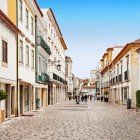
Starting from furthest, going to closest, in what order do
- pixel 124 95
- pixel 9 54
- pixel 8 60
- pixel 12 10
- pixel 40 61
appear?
pixel 124 95
pixel 40 61
pixel 12 10
pixel 9 54
pixel 8 60

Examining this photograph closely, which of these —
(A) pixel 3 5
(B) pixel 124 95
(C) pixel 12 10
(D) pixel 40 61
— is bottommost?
(B) pixel 124 95

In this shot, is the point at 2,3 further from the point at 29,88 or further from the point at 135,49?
the point at 135,49

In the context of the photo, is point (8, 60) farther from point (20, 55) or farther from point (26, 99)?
point (26, 99)

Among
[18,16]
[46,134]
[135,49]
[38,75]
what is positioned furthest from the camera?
[135,49]

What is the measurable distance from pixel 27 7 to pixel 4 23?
31.1 ft

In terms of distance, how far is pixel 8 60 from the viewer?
2380 cm

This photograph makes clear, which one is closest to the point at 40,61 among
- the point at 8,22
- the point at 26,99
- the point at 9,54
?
the point at 26,99

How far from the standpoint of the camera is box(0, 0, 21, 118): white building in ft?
72.4

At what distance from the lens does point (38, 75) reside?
125 feet

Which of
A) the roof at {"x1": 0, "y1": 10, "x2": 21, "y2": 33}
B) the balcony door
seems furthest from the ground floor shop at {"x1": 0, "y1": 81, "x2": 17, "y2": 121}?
the balcony door

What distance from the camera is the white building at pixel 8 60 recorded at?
22056 mm

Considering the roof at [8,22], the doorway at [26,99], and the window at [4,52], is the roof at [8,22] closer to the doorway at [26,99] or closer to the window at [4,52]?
the window at [4,52]

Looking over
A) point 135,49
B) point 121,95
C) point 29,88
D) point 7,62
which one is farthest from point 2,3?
point 121,95

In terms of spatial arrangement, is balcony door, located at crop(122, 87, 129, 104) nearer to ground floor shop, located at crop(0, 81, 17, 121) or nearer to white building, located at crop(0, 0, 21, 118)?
ground floor shop, located at crop(0, 81, 17, 121)
